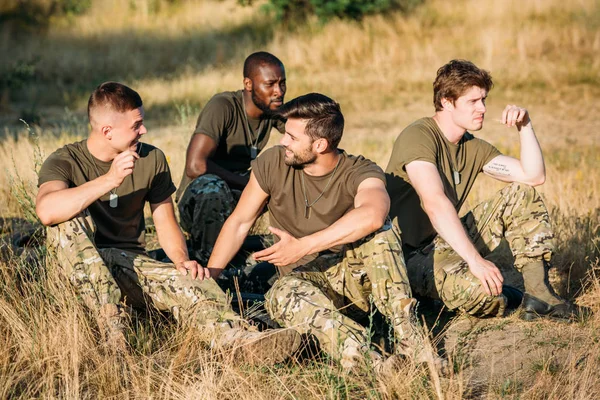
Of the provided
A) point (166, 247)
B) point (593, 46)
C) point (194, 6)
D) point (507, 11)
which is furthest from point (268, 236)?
point (194, 6)

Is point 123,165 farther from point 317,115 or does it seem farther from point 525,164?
point 525,164

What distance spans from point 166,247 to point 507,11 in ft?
54.6

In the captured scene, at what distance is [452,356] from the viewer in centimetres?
536

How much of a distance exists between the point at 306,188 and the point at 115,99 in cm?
137

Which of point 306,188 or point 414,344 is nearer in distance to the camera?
point 414,344

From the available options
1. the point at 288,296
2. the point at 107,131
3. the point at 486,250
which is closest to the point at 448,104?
the point at 486,250

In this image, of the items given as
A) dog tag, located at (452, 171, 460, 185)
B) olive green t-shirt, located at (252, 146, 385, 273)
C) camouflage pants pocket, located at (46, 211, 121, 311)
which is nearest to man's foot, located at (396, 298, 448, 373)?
olive green t-shirt, located at (252, 146, 385, 273)

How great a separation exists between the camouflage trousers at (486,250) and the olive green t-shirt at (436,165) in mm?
171

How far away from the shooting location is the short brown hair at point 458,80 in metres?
6.15

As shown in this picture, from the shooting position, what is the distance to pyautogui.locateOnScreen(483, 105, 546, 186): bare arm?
6391 mm

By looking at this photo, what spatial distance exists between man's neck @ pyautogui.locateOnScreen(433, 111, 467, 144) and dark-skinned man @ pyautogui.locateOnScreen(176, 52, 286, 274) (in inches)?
78.1

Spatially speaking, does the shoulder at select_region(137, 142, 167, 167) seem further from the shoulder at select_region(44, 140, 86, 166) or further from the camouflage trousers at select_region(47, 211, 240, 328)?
the camouflage trousers at select_region(47, 211, 240, 328)

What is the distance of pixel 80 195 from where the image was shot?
17.7ft

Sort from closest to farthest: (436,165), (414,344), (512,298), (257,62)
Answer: (414,344), (436,165), (512,298), (257,62)
